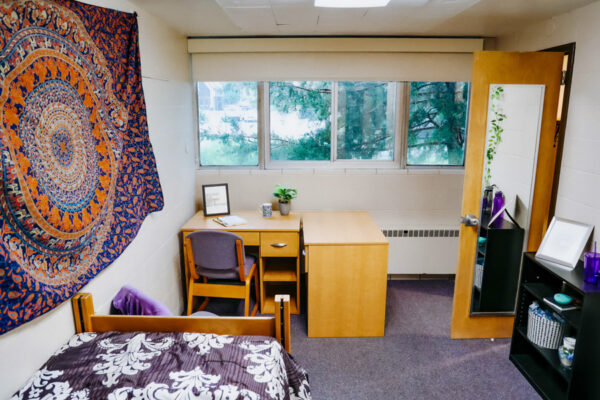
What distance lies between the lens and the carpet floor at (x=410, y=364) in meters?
2.31

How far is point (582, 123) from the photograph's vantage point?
91.4 inches

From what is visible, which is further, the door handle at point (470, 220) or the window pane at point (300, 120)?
the window pane at point (300, 120)

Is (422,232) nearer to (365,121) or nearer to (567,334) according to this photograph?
(365,121)

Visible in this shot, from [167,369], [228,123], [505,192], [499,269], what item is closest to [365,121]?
[228,123]

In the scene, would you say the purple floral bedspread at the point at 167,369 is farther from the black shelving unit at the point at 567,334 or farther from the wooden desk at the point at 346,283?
the black shelving unit at the point at 567,334

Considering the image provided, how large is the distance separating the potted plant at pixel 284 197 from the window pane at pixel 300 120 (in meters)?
0.41

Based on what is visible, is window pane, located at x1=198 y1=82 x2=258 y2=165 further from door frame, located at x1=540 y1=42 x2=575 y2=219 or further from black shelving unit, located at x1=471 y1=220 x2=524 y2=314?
door frame, located at x1=540 y1=42 x2=575 y2=219

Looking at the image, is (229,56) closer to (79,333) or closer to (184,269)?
(184,269)

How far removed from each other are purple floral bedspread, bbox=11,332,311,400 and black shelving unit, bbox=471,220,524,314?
1607 mm

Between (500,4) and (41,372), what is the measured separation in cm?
288

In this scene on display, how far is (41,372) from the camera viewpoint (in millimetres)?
1503

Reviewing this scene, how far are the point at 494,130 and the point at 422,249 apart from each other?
136 cm

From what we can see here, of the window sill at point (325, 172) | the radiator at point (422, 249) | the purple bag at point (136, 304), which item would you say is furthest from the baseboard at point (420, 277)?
the purple bag at point (136, 304)

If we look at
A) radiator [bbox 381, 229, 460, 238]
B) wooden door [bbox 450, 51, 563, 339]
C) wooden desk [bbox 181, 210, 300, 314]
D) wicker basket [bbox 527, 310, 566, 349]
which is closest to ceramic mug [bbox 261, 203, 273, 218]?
wooden desk [bbox 181, 210, 300, 314]
